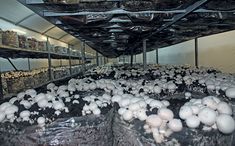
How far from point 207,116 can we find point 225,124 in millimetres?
76

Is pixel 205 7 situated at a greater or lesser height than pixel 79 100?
greater

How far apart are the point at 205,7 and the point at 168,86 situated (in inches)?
24.4

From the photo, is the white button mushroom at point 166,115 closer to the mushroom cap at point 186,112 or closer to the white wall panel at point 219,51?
the mushroom cap at point 186,112

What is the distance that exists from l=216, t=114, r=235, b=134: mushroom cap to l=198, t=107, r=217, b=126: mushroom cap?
0.03m

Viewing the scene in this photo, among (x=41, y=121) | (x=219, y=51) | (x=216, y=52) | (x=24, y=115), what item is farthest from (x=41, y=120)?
(x=216, y=52)

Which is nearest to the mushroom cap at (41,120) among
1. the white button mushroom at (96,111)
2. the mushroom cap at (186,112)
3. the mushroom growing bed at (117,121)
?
the mushroom growing bed at (117,121)

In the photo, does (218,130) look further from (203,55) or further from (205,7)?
(203,55)

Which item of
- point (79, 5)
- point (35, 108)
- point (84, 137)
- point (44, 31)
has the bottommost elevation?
point (84, 137)

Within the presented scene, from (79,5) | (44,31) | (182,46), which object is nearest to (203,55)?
(182,46)

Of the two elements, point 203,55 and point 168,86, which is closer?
point 168,86

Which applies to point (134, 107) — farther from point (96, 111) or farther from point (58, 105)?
point (58, 105)

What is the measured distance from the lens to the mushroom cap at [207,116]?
3.98 ft

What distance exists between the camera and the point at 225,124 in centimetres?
118

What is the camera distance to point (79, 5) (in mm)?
1763
